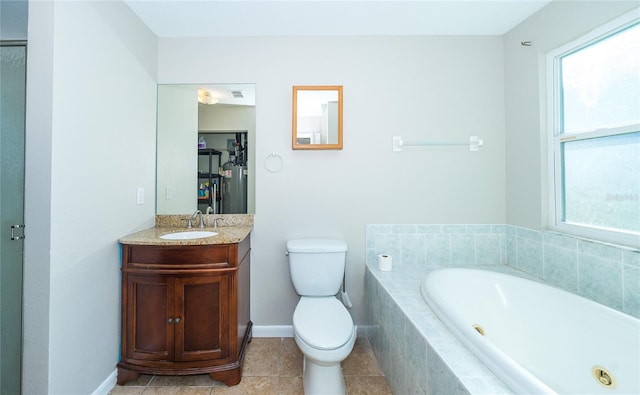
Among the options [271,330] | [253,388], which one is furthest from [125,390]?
[271,330]

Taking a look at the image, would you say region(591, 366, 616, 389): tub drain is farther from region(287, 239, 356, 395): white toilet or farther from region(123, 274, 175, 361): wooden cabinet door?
region(123, 274, 175, 361): wooden cabinet door

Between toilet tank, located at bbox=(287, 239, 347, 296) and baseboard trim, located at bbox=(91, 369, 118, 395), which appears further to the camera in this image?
toilet tank, located at bbox=(287, 239, 347, 296)

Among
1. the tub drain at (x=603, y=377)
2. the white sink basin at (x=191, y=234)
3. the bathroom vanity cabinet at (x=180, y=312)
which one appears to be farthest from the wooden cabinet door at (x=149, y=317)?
the tub drain at (x=603, y=377)

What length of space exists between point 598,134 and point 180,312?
259 centimetres

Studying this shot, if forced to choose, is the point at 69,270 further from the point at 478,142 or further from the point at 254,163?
the point at 478,142

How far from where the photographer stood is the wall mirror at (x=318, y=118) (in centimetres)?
191

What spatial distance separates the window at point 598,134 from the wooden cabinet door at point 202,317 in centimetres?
218

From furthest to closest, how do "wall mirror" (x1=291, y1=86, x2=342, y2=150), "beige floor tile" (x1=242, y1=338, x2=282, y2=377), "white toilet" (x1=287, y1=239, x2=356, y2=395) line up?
"wall mirror" (x1=291, y1=86, x2=342, y2=150) < "beige floor tile" (x1=242, y1=338, x2=282, y2=377) < "white toilet" (x1=287, y1=239, x2=356, y2=395)

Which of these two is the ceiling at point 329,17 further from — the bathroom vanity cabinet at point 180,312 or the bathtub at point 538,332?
the bathtub at point 538,332

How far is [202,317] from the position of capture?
1455mm

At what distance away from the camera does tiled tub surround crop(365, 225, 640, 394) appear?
95cm

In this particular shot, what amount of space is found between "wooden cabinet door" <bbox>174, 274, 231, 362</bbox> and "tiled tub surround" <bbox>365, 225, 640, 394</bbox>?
0.98m

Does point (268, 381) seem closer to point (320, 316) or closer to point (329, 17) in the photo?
point (320, 316)

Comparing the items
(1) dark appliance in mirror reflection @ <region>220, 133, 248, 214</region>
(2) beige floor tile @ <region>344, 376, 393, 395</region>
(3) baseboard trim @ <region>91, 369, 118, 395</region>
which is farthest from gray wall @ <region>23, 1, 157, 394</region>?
(2) beige floor tile @ <region>344, 376, 393, 395</region>
